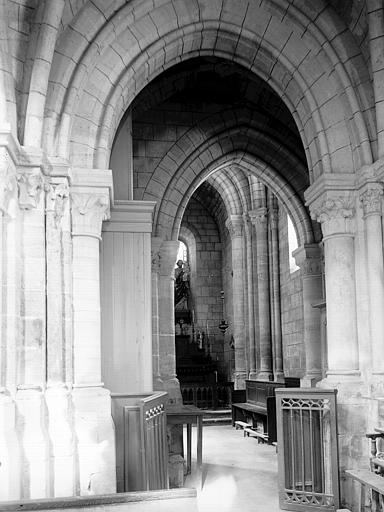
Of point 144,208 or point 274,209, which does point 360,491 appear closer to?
point 144,208

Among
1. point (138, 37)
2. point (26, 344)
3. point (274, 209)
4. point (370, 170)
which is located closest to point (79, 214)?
point (26, 344)

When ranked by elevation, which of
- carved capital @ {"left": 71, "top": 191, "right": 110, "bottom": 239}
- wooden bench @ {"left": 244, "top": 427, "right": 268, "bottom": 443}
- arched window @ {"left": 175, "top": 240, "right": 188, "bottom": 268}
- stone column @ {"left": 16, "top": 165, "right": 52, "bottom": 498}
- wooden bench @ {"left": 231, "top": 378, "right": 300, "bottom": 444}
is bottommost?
wooden bench @ {"left": 244, "top": 427, "right": 268, "bottom": 443}

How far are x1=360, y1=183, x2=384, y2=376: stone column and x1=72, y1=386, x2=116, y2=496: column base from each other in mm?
2450

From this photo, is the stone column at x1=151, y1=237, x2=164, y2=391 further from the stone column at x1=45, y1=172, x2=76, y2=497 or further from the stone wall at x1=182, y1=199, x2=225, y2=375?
the stone wall at x1=182, y1=199, x2=225, y2=375

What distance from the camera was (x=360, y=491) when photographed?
5.84 m

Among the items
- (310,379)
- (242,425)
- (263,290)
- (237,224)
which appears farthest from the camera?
(237,224)

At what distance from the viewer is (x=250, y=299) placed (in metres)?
15.9

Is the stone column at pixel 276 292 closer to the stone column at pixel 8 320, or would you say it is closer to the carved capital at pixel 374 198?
the carved capital at pixel 374 198

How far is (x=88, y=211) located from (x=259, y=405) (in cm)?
725

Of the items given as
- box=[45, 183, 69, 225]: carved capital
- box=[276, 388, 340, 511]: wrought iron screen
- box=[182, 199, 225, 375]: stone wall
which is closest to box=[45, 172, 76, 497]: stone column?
box=[45, 183, 69, 225]: carved capital

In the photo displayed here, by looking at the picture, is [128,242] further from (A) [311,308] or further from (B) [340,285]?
(A) [311,308]

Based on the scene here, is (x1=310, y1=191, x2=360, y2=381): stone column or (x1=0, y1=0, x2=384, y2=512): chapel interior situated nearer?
(x1=0, y1=0, x2=384, y2=512): chapel interior

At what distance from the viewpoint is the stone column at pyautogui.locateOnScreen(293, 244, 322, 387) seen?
11039 mm

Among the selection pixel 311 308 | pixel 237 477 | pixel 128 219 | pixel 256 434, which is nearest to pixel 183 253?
pixel 311 308
